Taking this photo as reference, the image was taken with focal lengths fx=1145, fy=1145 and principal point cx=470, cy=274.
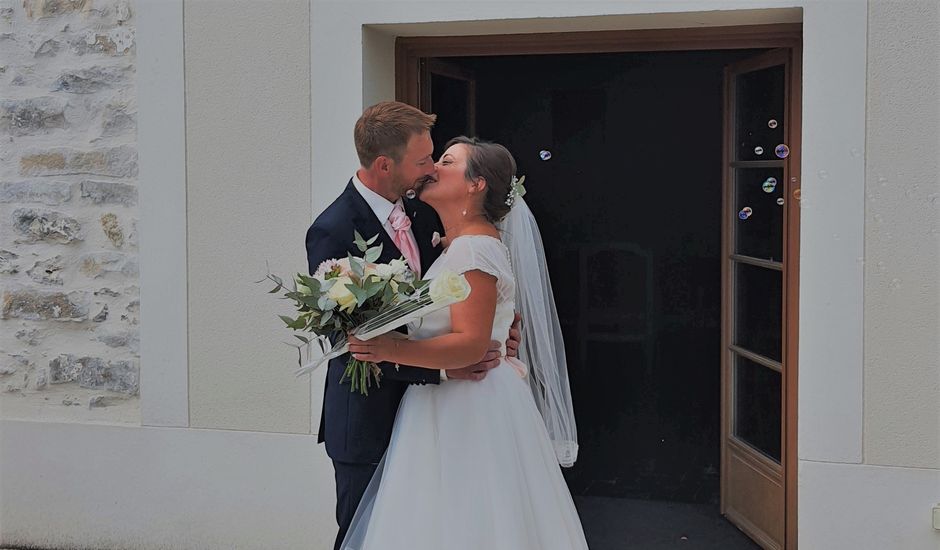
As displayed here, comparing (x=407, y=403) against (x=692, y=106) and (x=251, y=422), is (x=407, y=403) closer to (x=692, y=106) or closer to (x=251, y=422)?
(x=251, y=422)

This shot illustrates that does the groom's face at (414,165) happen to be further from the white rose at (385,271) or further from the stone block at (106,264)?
the stone block at (106,264)

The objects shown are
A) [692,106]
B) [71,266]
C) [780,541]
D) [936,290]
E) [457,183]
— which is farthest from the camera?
[692,106]

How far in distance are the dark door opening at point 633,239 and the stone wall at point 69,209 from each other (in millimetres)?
1706

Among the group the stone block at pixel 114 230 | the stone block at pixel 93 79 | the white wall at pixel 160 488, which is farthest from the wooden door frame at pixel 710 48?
the white wall at pixel 160 488

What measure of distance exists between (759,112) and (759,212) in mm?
425

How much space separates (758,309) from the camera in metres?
4.96

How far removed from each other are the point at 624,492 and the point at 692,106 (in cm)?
194

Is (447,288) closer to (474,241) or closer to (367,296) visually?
(367,296)

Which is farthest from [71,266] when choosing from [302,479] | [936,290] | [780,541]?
[936,290]

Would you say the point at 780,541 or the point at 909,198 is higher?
the point at 909,198

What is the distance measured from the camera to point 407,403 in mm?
3525

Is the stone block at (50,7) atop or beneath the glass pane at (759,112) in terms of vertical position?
atop

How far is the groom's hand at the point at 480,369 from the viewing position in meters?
3.46

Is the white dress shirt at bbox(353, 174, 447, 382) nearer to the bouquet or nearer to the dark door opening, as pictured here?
the bouquet
